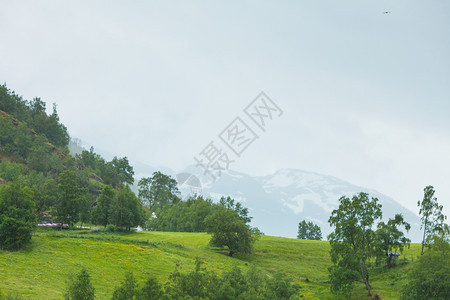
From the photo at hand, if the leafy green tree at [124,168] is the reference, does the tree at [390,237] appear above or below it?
below

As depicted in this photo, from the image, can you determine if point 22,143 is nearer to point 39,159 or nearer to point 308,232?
point 39,159

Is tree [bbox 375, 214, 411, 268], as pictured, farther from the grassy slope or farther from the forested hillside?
the grassy slope

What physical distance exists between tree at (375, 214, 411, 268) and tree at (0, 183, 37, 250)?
63.1m

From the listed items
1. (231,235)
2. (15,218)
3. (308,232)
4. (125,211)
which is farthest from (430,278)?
(308,232)

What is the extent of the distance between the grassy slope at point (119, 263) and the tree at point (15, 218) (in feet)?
7.87

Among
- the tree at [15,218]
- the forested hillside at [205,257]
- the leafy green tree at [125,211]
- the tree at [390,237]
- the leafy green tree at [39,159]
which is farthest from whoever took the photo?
the leafy green tree at [39,159]

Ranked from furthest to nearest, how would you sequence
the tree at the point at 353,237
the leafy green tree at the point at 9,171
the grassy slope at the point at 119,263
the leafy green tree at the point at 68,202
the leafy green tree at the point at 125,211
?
the leafy green tree at the point at 9,171 → the leafy green tree at the point at 125,211 → the leafy green tree at the point at 68,202 → the tree at the point at 353,237 → the grassy slope at the point at 119,263

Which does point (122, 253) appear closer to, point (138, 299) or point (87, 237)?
point (87, 237)

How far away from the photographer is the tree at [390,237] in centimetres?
6364

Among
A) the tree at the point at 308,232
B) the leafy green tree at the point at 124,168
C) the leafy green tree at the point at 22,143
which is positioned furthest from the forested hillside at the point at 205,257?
the leafy green tree at the point at 124,168

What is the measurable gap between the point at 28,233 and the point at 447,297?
62122 millimetres

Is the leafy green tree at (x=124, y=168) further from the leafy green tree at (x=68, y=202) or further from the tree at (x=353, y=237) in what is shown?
the tree at (x=353, y=237)

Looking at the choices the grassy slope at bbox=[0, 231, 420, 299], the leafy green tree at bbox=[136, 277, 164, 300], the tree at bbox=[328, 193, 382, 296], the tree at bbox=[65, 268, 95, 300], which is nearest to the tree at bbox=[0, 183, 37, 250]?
the grassy slope at bbox=[0, 231, 420, 299]

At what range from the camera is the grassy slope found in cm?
4162
